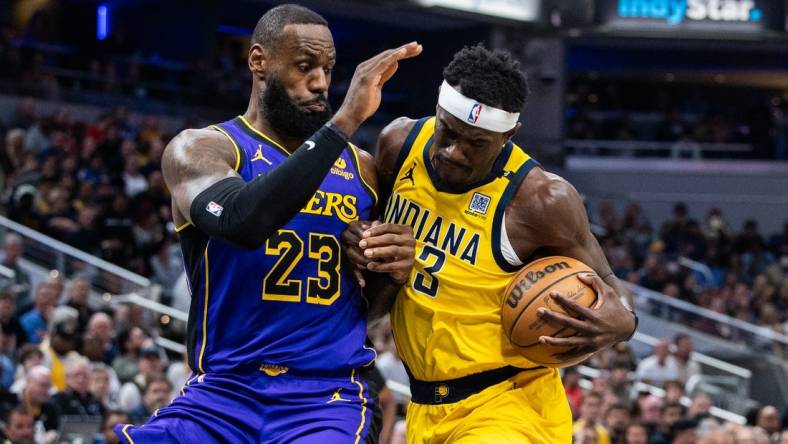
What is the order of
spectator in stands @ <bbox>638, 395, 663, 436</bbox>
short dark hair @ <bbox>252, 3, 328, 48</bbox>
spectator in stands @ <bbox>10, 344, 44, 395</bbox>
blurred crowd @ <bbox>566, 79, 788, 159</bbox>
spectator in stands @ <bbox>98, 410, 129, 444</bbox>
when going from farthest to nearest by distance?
blurred crowd @ <bbox>566, 79, 788, 159</bbox>
spectator in stands @ <bbox>638, 395, 663, 436</bbox>
spectator in stands @ <bbox>10, 344, 44, 395</bbox>
spectator in stands @ <bbox>98, 410, 129, 444</bbox>
short dark hair @ <bbox>252, 3, 328, 48</bbox>

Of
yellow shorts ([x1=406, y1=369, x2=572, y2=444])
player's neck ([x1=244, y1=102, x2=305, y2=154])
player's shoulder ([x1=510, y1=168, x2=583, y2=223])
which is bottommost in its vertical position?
yellow shorts ([x1=406, y1=369, x2=572, y2=444])

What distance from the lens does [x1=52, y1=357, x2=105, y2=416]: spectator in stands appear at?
329 inches

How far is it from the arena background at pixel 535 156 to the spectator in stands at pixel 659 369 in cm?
3

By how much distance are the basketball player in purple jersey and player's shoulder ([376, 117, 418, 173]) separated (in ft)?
1.53

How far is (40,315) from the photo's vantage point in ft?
31.8

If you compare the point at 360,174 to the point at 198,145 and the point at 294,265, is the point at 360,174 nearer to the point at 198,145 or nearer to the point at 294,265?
the point at 294,265

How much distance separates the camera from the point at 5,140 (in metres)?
12.8

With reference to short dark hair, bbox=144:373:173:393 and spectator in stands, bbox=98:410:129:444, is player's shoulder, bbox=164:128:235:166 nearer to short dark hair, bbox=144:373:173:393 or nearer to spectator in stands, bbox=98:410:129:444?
spectator in stands, bbox=98:410:129:444

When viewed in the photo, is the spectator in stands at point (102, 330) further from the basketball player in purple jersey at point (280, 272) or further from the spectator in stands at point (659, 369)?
the spectator in stands at point (659, 369)

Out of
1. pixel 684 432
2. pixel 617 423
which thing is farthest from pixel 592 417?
pixel 684 432

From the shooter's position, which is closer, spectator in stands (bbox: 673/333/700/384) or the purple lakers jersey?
the purple lakers jersey

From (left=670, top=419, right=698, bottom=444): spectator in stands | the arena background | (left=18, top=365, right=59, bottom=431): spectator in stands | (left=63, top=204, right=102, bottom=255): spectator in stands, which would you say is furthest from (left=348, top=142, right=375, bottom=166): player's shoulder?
(left=63, top=204, right=102, bottom=255): spectator in stands

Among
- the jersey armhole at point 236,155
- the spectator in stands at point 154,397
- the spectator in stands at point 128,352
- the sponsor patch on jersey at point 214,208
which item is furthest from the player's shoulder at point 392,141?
the spectator in stands at point 128,352

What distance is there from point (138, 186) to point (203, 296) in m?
9.54
